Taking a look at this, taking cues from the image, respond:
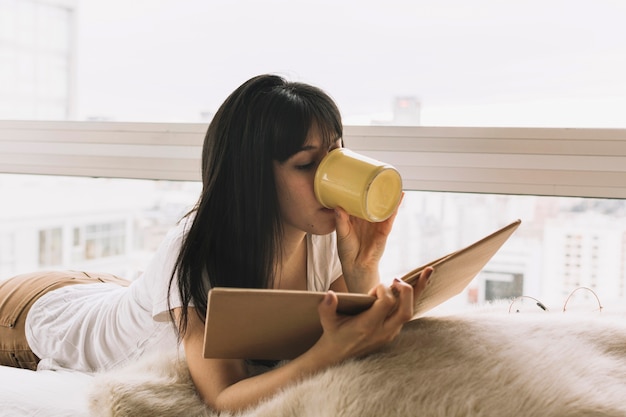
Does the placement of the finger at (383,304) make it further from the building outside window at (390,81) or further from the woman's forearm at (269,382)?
the building outside window at (390,81)

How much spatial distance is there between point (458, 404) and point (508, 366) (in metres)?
0.10

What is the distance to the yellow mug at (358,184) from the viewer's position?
111 centimetres

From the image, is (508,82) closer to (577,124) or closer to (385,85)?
(577,124)

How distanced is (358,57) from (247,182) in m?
0.77

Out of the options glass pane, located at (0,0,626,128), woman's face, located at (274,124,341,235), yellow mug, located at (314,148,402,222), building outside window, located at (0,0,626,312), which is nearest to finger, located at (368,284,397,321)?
yellow mug, located at (314,148,402,222)

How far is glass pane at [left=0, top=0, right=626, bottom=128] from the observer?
173cm

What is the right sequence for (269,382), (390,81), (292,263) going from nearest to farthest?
(269,382) < (292,263) < (390,81)

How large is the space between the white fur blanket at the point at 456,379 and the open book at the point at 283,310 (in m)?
0.07

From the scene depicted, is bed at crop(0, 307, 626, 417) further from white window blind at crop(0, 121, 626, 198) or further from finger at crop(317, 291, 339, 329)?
white window blind at crop(0, 121, 626, 198)

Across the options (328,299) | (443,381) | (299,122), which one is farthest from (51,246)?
(443,381)

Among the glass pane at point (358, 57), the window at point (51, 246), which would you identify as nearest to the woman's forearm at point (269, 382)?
the glass pane at point (358, 57)

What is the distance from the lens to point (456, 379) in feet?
3.03

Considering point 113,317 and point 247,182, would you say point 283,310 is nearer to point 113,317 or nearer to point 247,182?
point 247,182

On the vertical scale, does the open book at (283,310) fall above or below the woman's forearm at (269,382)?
above
